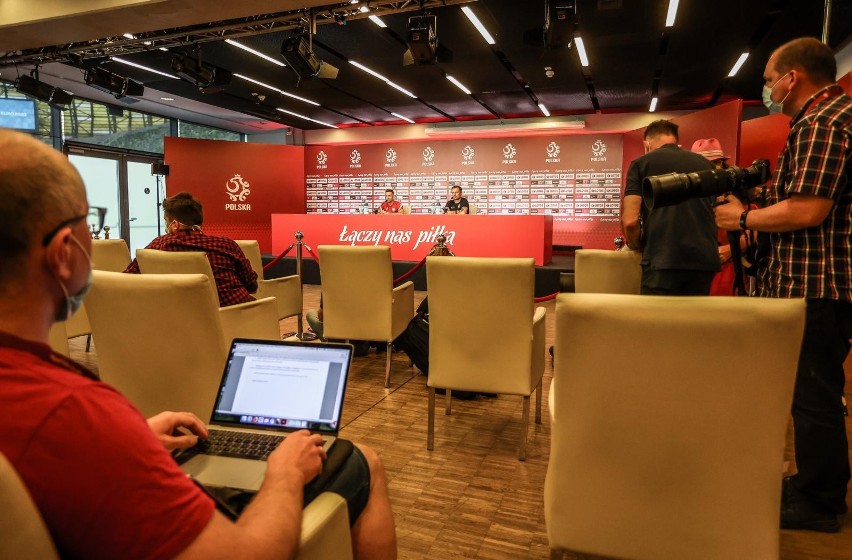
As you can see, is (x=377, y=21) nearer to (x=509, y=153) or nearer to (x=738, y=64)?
(x=738, y=64)

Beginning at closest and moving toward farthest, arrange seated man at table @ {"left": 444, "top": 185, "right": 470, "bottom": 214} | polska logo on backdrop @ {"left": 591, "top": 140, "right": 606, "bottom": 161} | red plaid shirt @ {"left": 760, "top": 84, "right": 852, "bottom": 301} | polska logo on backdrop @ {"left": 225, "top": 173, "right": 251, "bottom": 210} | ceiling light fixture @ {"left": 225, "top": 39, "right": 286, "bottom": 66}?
red plaid shirt @ {"left": 760, "top": 84, "right": 852, "bottom": 301} < ceiling light fixture @ {"left": 225, "top": 39, "right": 286, "bottom": 66} < seated man at table @ {"left": 444, "top": 185, "right": 470, "bottom": 214} < polska logo on backdrop @ {"left": 591, "top": 140, "right": 606, "bottom": 161} < polska logo on backdrop @ {"left": 225, "top": 173, "right": 251, "bottom": 210}

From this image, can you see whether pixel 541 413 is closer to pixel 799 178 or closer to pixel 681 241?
pixel 681 241

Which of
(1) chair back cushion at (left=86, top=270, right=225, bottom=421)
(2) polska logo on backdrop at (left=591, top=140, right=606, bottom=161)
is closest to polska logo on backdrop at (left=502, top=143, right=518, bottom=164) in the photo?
(2) polska logo on backdrop at (left=591, top=140, right=606, bottom=161)

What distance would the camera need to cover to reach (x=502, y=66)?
7.04 meters

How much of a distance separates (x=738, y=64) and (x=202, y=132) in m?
10.2

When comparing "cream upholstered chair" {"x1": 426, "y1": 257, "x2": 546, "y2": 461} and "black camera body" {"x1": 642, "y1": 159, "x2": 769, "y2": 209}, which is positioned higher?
"black camera body" {"x1": 642, "y1": 159, "x2": 769, "y2": 209}

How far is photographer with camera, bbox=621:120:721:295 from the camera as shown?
2.59 meters

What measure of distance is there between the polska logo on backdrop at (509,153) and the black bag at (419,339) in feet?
23.5

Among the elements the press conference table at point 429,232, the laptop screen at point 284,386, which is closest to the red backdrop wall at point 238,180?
the press conference table at point 429,232

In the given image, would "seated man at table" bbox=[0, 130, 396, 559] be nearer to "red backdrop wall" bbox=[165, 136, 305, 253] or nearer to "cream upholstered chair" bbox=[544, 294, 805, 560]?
"cream upholstered chair" bbox=[544, 294, 805, 560]

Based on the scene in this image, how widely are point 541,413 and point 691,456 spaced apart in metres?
2.01

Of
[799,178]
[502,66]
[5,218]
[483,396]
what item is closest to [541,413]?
[483,396]

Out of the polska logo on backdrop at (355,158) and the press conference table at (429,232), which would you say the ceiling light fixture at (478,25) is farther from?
the polska logo on backdrop at (355,158)

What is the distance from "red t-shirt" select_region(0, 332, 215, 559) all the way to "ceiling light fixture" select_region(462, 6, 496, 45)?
5292 mm
